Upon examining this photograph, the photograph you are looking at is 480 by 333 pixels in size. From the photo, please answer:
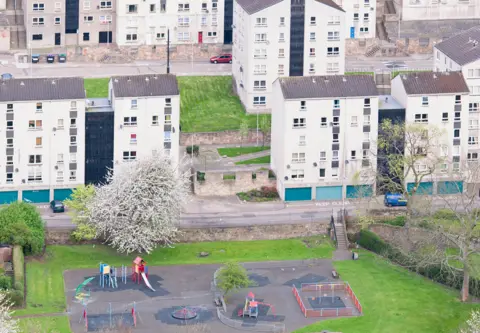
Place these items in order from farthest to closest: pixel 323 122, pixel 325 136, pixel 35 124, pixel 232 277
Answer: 1. pixel 325 136
2. pixel 323 122
3. pixel 35 124
4. pixel 232 277

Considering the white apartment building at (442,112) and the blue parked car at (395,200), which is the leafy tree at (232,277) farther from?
the white apartment building at (442,112)

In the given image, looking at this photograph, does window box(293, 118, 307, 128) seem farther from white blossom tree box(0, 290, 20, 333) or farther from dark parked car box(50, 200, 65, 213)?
white blossom tree box(0, 290, 20, 333)

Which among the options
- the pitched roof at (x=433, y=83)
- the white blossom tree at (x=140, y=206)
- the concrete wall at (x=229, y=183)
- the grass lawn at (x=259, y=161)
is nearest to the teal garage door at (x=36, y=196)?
the white blossom tree at (x=140, y=206)

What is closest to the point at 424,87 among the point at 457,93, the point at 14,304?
the point at 457,93

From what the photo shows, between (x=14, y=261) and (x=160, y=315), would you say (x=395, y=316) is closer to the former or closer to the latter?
(x=160, y=315)

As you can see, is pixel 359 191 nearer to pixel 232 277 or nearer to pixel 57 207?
pixel 232 277

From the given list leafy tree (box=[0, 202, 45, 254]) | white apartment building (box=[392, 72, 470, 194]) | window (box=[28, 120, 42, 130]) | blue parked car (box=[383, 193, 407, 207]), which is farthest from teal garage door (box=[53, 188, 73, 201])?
white apartment building (box=[392, 72, 470, 194])

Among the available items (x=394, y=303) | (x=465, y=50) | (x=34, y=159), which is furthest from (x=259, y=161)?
(x=394, y=303)
